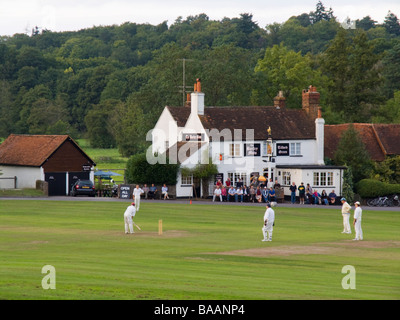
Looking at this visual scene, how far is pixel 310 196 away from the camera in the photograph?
195 feet

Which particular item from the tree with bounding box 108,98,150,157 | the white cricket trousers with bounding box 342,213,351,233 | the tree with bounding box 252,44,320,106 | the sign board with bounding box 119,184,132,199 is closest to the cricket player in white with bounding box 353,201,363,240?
the white cricket trousers with bounding box 342,213,351,233

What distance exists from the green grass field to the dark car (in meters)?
11.3

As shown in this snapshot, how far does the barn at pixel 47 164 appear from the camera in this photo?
212 ft

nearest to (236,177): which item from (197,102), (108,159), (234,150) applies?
(234,150)

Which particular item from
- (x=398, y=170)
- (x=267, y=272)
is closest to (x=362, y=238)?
(x=267, y=272)

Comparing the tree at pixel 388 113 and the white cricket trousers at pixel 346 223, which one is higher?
the tree at pixel 388 113

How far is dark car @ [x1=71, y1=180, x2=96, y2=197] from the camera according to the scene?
204ft

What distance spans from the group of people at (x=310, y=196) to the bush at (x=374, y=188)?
3200mm

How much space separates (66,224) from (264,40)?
522ft

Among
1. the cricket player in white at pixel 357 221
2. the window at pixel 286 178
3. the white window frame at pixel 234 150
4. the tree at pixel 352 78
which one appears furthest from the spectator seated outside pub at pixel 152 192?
the tree at pixel 352 78

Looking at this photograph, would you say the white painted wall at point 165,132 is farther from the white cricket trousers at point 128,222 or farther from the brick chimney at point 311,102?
the white cricket trousers at point 128,222

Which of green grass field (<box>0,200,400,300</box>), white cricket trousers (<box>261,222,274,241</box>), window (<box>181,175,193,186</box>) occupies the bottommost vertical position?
green grass field (<box>0,200,400,300</box>)

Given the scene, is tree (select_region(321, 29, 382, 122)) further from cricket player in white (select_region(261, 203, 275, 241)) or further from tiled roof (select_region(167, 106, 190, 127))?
cricket player in white (select_region(261, 203, 275, 241))

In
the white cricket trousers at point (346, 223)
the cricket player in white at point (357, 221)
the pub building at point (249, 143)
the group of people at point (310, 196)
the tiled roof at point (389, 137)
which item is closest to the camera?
the cricket player in white at point (357, 221)
